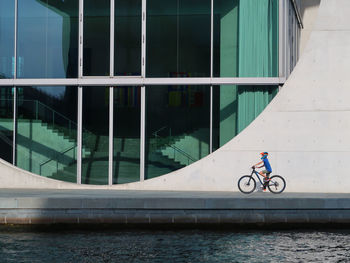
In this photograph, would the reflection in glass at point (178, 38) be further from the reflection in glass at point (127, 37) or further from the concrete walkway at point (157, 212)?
the concrete walkway at point (157, 212)

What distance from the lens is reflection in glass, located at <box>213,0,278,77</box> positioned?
20641 mm

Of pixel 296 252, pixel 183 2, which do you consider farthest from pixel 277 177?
pixel 296 252

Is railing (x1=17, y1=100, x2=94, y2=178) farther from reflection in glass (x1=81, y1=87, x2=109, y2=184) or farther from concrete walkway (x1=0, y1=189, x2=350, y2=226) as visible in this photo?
concrete walkway (x1=0, y1=189, x2=350, y2=226)

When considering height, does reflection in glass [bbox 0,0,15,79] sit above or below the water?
above

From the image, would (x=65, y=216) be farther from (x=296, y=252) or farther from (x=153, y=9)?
(x=153, y=9)

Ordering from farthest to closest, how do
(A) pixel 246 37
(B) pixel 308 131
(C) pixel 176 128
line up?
1. (A) pixel 246 37
2. (C) pixel 176 128
3. (B) pixel 308 131

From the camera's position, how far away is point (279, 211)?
15164 mm

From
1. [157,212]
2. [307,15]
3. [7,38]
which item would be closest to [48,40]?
[7,38]

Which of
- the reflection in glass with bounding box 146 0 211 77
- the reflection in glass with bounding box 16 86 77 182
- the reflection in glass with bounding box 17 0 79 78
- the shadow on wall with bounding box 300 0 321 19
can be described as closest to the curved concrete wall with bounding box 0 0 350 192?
the reflection in glass with bounding box 146 0 211 77

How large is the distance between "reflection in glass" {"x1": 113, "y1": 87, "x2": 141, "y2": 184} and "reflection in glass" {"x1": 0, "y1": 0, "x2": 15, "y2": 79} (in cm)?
330

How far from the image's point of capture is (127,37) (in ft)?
69.1

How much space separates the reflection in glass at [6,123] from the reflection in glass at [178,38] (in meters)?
4.23

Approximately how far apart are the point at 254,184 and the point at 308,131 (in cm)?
228

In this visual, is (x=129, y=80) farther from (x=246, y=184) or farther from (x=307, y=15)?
(x=307, y=15)
